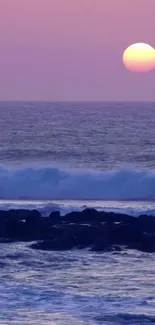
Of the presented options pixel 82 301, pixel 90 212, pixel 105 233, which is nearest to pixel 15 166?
pixel 90 212

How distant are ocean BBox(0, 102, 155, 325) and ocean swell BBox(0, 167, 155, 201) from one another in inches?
1.6

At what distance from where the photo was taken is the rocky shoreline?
69.7 feet

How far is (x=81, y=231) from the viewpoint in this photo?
22125 mm

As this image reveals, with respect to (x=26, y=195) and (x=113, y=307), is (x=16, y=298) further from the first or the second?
(x=26, y=195)

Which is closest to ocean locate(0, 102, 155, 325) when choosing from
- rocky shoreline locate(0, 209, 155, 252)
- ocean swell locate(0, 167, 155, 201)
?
ocean swell locate(0, 167, 155, 201)

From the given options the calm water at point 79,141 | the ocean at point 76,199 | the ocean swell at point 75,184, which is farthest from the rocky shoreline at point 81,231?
the calm water at point 79,141

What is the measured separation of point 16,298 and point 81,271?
279 cm

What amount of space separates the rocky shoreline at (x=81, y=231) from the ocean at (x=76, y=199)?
64 centimetres

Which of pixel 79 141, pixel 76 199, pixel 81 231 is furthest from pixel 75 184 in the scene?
pixel 81 231

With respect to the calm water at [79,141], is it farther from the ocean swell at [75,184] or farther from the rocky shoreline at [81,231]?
the rocky shoreline at [81,231]

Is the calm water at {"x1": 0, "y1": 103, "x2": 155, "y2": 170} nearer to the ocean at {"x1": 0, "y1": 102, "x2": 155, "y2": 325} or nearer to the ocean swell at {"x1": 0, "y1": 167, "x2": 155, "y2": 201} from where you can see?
the ocean at {"x1": 0, "y1": 102, "x2": 155, "y2": 325}

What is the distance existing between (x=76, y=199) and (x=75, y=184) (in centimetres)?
331

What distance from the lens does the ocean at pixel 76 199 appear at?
1535cm

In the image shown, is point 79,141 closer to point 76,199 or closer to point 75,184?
point 75,184
